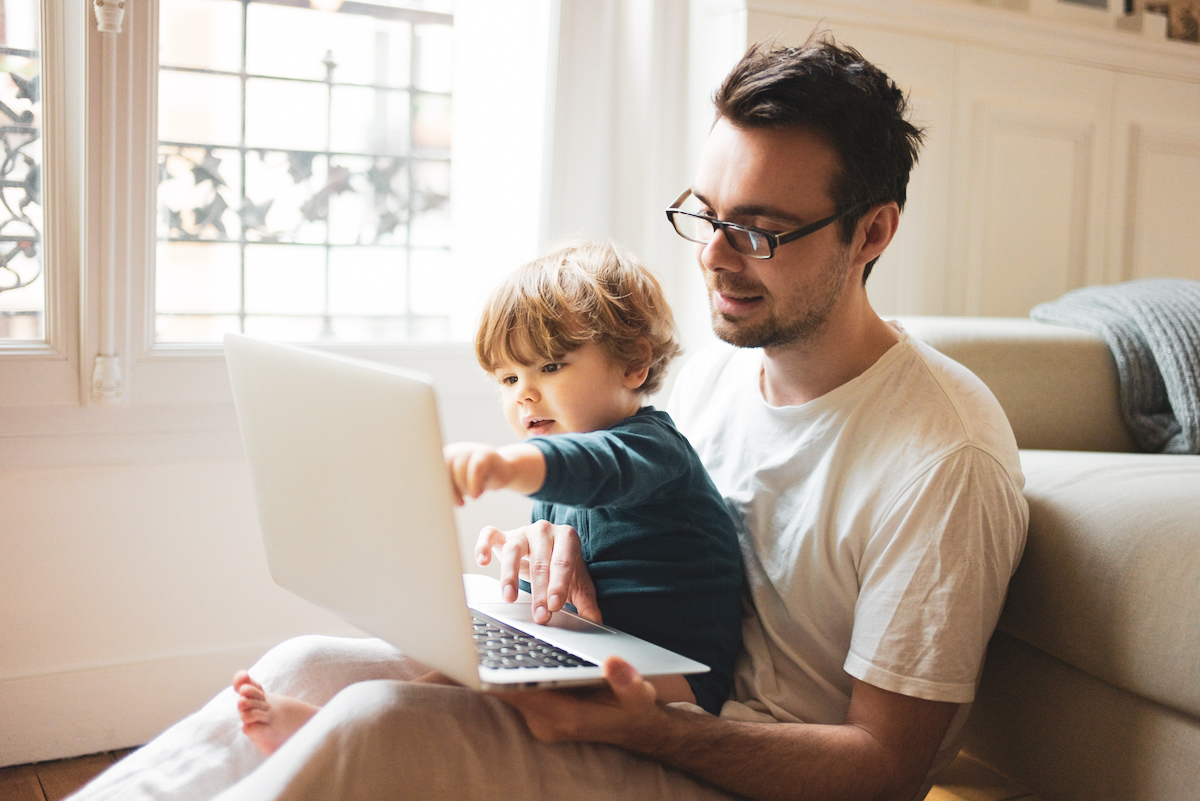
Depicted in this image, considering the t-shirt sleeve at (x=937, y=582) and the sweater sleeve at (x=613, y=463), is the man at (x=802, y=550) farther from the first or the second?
the sweater sleeve at (x=613, y=463)

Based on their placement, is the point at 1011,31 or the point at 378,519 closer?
the point at 378,519

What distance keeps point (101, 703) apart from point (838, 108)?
1634 millimetres

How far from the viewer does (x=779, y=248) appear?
117cm

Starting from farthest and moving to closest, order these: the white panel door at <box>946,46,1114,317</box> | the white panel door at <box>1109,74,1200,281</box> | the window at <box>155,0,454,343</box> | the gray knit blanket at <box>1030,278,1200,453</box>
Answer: the white panel door at <box>1109,74,1200,281</box> → the white panel door at <box>946,46,1114,317</box> → the window at <box>155,0,454,343</box> → the gray knit blanket at <box>1030,278,1200,453</box>

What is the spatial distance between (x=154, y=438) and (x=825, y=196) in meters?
1.33

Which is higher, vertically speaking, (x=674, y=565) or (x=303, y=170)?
(x=303, y=170)

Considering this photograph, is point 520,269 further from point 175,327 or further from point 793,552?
point 175,327

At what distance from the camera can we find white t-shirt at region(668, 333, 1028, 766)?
1022mm

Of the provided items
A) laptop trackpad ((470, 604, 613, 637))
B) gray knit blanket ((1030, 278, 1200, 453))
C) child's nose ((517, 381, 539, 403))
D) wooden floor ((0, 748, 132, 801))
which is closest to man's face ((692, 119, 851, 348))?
child's nose ((517, 381, 539, 403))

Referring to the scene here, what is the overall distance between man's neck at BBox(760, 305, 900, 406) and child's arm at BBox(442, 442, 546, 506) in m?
0.50

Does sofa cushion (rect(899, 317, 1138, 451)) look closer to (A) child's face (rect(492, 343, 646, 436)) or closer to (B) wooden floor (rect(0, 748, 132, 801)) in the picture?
(A) child's face (rect(492, 343, 646, 436))

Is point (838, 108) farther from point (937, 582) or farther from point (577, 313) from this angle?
point (937, 582)

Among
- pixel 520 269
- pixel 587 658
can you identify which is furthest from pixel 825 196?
pixel 587 658

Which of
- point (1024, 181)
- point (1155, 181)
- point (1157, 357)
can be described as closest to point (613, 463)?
point (1157, 357)
